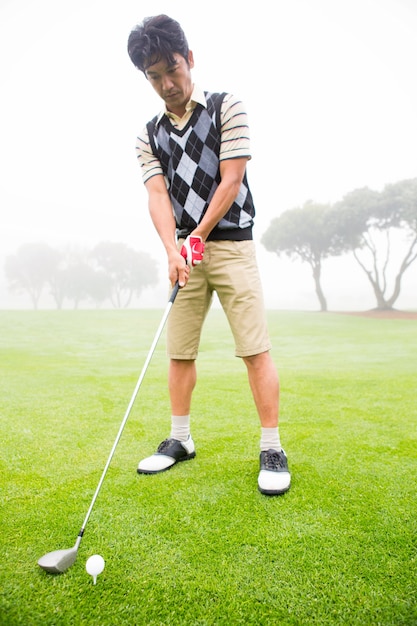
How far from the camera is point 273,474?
1.89 m

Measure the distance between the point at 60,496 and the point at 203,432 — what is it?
1.19 meters

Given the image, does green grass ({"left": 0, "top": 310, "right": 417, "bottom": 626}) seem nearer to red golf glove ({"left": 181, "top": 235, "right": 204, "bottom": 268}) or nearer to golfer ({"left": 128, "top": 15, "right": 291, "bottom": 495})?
golfer ({"left": 128, "top": 15, "right": 291, "bottom": 495})

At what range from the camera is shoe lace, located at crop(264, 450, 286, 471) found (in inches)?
76.7

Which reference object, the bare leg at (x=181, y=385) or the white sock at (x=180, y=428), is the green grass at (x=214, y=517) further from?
the bare leg at (x=181, y=385)

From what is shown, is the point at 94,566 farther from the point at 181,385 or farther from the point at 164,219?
the point at 164,219

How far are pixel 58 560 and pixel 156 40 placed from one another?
212 centimetres

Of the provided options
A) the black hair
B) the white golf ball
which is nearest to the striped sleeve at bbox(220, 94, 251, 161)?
the black hair

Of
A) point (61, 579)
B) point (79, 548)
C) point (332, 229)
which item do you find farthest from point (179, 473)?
point (332, 229)

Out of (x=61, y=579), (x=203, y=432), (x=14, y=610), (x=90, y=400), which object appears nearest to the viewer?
(x=14, y=610)

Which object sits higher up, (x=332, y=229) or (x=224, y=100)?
(x=332, y=229)

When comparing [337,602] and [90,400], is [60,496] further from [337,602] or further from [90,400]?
Result: [90,400]

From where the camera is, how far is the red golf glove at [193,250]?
206cm

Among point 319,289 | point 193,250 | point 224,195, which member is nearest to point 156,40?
point 224,195

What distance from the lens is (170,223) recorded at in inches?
89.7
